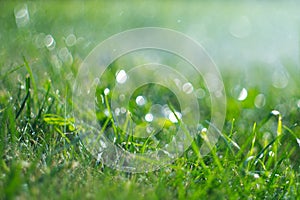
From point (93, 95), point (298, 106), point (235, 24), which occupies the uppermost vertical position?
point (93, 95)

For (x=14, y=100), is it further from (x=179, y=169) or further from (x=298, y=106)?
(x=298, y=106)

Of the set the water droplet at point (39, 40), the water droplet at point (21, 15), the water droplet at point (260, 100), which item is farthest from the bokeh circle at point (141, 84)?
the water droplet at point (21, 15)

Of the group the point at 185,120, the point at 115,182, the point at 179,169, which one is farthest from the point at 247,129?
the point at 115,182

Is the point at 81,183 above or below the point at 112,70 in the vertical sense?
above

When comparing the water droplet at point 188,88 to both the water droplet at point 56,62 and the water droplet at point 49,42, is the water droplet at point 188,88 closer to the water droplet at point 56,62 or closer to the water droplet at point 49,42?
the water droplet at point 56,62

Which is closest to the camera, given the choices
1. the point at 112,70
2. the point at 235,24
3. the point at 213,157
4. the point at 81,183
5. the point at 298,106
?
the point at 81,183

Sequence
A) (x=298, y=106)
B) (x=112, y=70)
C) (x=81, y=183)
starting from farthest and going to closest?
(x=112, y=70) → (x=298, y=106) → (x=81, y=183)

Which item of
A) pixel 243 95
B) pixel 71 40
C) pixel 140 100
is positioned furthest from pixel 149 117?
pixel 71 40
